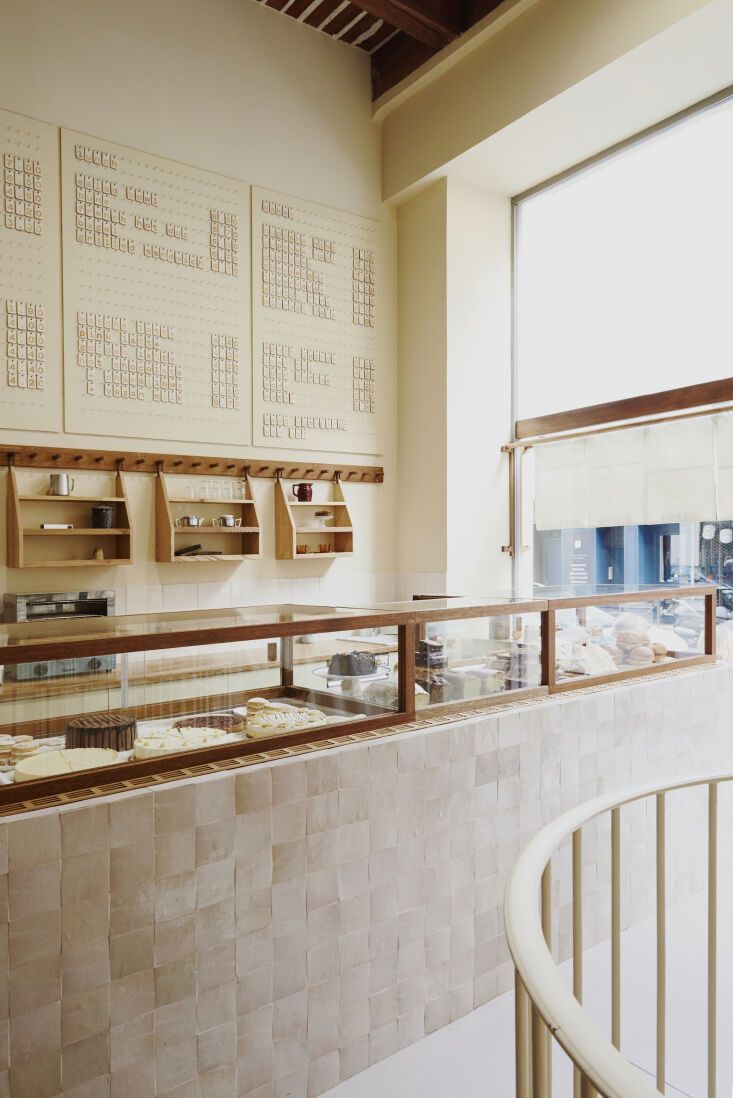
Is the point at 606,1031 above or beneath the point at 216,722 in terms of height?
beneath

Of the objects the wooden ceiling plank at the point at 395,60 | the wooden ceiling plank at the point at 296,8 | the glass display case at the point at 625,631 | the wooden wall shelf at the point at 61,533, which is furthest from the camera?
the wooden ceiling plank at the point at 395,60

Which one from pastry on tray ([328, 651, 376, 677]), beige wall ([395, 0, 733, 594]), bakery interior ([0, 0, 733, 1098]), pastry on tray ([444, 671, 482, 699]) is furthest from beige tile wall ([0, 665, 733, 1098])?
beige wall ([395, 0, 733, 594])

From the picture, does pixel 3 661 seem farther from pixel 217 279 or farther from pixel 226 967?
pixel 217 279

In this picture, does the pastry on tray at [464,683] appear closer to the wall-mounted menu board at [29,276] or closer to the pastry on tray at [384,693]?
the pastry on tray at [384,693]

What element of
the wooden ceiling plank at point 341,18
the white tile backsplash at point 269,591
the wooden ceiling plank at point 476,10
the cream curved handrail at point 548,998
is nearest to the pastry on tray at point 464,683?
the cream curved handrail at point 548,998

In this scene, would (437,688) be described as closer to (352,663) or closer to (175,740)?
(352,663)

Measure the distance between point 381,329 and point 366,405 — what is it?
1.95 ft

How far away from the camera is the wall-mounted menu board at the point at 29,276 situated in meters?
4.01

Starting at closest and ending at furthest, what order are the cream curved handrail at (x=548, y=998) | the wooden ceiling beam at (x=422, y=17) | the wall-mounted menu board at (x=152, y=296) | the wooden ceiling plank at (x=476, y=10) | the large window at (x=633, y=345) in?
1. the cream curved handrail at (x=548, y=998)
2. the wall-mounted menu board at (x=152, y=296)
3. the large window at (x=633, y=345)
4. the wooden ceiling beam at (x=422, y=17)
5. the wooden ceiling plank at (x=476, y=10)

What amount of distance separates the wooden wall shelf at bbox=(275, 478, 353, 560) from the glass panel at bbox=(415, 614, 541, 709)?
2.50 meters

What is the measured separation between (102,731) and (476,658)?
1.26 meters

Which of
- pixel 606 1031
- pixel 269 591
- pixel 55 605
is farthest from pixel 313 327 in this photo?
pixel 606 1031

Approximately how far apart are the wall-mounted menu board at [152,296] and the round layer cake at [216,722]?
268cm

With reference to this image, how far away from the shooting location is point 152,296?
4.50m
